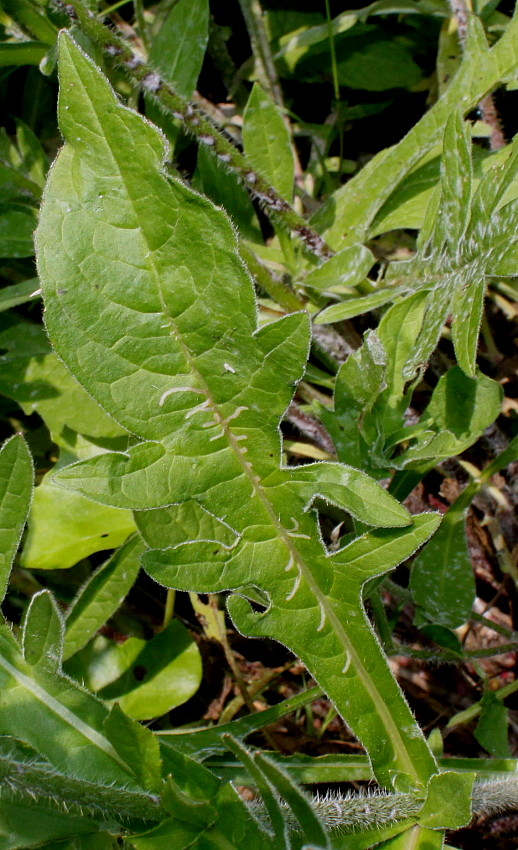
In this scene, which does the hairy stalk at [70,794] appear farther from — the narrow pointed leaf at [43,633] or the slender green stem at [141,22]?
the slender green stem at [141,22]

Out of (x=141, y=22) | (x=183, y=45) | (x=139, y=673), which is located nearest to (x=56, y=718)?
(x=139, y=673)

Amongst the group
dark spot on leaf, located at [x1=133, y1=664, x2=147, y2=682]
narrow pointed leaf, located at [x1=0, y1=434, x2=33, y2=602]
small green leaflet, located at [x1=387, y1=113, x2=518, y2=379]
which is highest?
small green leaflet, located at [x1=387, y1=113, x2=518, y2=379]

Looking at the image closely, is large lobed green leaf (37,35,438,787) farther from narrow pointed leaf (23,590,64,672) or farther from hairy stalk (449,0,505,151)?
hairy stalk (449,0,505,151)

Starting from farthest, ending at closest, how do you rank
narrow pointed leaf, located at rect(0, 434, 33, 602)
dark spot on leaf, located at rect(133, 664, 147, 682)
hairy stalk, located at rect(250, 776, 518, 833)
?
dark spot on leaf, located at rect(133, 664, 147, 682) < narrow pointed leaf, located at rect(0, 434, 33, 602) < hairy stalk, located at rect(250, 776, 518, 833)

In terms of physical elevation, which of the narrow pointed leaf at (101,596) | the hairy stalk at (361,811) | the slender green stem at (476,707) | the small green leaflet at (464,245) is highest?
the small green leaflet at (464,245)

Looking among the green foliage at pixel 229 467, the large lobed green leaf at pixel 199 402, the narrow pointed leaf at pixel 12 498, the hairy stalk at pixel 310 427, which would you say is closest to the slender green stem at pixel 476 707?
the green foliage at pixel 229 467

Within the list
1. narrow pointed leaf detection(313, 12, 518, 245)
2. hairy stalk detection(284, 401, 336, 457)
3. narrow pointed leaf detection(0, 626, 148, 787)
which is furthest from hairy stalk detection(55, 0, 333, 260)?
narrow pointed leaf detection(0, 626, 148, 787)

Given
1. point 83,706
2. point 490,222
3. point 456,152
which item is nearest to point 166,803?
point 83,706
